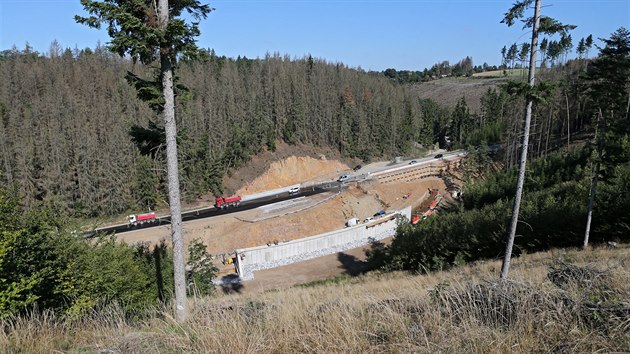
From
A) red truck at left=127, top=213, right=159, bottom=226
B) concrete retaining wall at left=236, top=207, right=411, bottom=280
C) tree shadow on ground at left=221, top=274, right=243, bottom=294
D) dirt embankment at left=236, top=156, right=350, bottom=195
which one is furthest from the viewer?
dirt embankment at left=236, top=156, right=350, bottom=195

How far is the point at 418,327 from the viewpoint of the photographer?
225 inches

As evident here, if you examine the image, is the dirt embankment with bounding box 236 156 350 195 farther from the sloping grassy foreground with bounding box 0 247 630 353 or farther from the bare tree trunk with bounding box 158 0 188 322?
the sloping grassy foreground with bounding box 0 247 630 353

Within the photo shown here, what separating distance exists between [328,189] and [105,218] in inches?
1284

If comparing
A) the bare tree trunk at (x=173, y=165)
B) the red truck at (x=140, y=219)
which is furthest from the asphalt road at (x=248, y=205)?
the bare tree trunk at (x=173, y=165)

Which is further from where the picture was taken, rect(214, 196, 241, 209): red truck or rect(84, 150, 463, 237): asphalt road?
rect(214, 196, 241, 209): red truck

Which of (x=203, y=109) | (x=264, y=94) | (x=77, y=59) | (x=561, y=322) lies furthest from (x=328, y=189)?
(x=77, y=59)

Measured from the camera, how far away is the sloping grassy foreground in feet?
16.9

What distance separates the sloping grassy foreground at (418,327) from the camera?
5148mm

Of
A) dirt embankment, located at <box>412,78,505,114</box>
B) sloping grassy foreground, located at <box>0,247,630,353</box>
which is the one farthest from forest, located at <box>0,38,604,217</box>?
dirt embankment, located at <box>412,78,505,114</box>

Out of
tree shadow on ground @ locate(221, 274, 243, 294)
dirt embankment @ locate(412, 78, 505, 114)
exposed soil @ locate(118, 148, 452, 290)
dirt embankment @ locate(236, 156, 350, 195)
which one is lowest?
tree shadow on ground @ locate(221, 274, 243, 294)

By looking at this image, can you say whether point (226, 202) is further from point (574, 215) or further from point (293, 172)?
point (574, 215)

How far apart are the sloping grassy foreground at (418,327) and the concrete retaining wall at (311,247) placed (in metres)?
32.5

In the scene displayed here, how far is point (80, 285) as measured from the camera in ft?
47.8

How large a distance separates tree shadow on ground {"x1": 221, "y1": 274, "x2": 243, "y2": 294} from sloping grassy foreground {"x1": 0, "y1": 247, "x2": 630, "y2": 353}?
28981 mm
